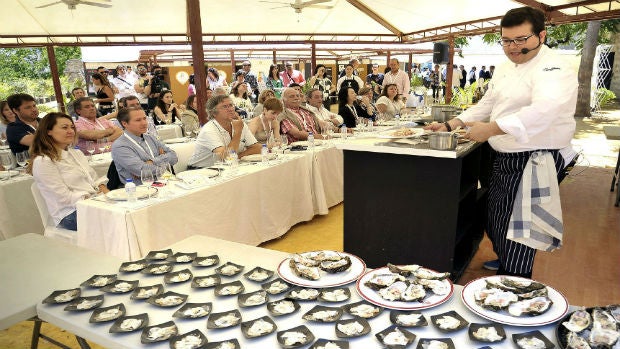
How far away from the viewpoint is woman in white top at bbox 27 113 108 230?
2762 mm

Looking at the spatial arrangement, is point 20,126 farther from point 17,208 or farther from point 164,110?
point 164,110

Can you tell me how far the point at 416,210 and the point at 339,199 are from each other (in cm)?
240

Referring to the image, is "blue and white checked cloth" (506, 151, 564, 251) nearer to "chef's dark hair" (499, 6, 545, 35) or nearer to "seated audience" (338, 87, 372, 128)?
"chef's dark hair" (499, 6, 545, 35)

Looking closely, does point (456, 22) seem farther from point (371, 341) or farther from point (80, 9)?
point (371, 341)

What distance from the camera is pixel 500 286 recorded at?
125cm

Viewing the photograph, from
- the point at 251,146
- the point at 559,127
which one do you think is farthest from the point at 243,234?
the point at 559,127

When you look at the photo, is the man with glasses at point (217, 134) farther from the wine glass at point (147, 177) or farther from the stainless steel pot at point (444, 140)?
the stainless steel pot at point (444, 140)

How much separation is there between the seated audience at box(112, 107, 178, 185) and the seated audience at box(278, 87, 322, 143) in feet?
6.22

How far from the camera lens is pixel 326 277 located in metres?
1.39

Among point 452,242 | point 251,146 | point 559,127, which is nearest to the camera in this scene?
point 559,127

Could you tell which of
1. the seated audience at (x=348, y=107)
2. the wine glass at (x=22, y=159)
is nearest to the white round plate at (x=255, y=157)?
the wine glass at (x=22, y=159)

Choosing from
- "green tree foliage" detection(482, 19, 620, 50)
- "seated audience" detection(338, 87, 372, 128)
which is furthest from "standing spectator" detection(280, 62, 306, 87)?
"seated audience" detection(338, 87, 372, 128)

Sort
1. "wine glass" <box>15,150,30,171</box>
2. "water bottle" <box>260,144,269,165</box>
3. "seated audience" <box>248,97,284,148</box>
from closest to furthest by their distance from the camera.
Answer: "water bottle" <box>260,144,269,165</box>, "wine glass" <box>15,150,30,171</box>, "seated audience" <box>248,97,284,148</box>

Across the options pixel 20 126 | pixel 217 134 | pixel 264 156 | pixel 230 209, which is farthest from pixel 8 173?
pixel 264 156
